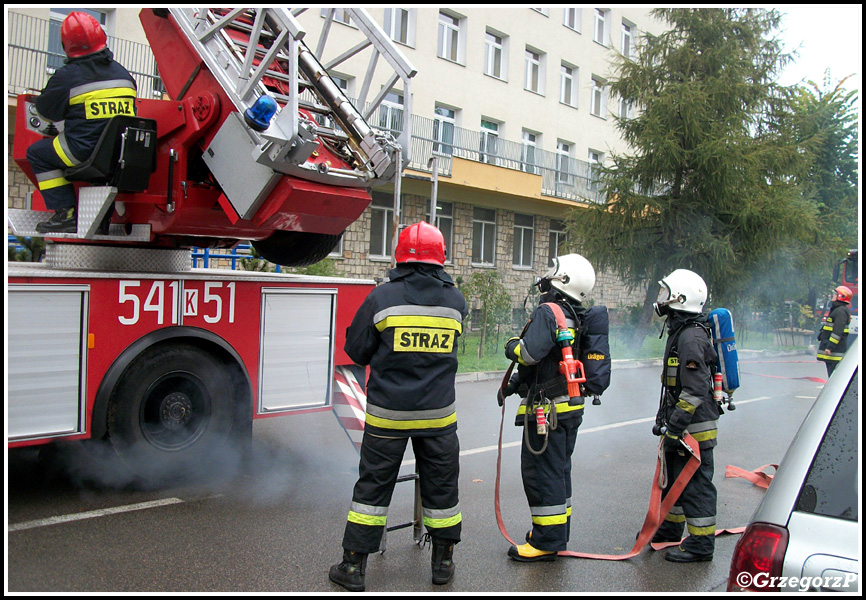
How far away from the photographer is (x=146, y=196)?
5219 millimetres

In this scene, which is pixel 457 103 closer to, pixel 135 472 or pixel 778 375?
pixel 778 375

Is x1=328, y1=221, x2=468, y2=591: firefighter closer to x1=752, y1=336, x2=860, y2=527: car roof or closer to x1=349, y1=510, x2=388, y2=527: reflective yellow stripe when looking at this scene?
x1=349, y1=510, x2=388, y2=527: reflective yellow stripe

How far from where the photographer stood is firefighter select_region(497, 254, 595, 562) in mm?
4199

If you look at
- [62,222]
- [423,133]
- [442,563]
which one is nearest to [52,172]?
[62,222]

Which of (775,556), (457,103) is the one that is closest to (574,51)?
(457,103)

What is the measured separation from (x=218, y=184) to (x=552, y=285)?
8.30 feet

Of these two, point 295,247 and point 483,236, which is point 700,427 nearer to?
point 295,247

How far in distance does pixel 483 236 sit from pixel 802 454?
68.4ft

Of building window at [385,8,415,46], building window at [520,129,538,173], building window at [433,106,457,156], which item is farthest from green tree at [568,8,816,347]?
building window at [385,8,415,46]

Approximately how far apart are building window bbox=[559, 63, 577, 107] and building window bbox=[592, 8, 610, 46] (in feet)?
6.93

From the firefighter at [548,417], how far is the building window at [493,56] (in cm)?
1953

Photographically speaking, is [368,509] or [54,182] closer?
[368,509]

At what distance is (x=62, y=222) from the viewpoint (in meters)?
5.12

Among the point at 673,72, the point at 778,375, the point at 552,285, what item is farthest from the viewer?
the point at 673,72
